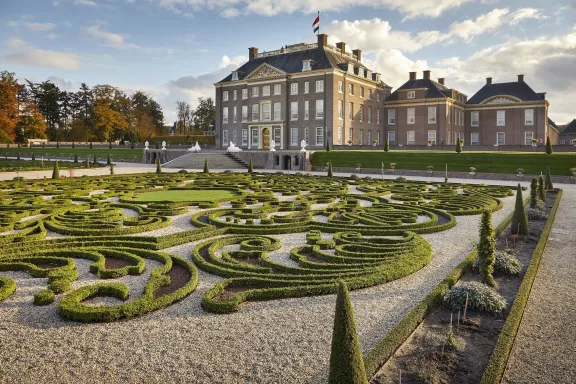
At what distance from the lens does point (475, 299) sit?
582cm

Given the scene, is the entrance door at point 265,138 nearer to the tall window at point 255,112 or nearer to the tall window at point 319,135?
the tall window at point 255,112

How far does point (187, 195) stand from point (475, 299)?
13272 millimetres

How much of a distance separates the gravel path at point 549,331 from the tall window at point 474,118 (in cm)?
5395

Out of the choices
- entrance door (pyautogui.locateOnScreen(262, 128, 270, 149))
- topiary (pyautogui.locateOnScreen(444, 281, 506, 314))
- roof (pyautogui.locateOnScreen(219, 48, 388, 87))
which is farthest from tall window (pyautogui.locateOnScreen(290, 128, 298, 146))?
topiary (pyautogui.locateOnScreen(444, 281, 506, 314))

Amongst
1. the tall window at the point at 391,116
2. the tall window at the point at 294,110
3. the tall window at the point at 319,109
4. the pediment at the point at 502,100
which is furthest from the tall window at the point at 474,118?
the tall window at the point at 294,110

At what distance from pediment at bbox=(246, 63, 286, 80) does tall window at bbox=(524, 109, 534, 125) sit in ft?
95.6

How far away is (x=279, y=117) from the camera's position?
52.7m

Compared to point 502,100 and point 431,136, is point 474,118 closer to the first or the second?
point 502,100

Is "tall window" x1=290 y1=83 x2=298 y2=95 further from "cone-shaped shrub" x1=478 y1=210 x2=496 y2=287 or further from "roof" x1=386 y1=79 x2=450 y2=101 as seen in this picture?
"cone-shaped shrub" x1=478 y1=210 x2=496 y2=287

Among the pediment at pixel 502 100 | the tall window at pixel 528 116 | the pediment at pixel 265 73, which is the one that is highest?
the pediment at pixel 265 73

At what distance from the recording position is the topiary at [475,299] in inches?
227

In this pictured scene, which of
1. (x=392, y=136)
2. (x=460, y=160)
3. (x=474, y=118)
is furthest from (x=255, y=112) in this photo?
(x=474, y=118)

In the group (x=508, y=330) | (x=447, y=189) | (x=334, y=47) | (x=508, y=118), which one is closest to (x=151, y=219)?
(x=508, y=330)

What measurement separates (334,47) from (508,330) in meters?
51.9
